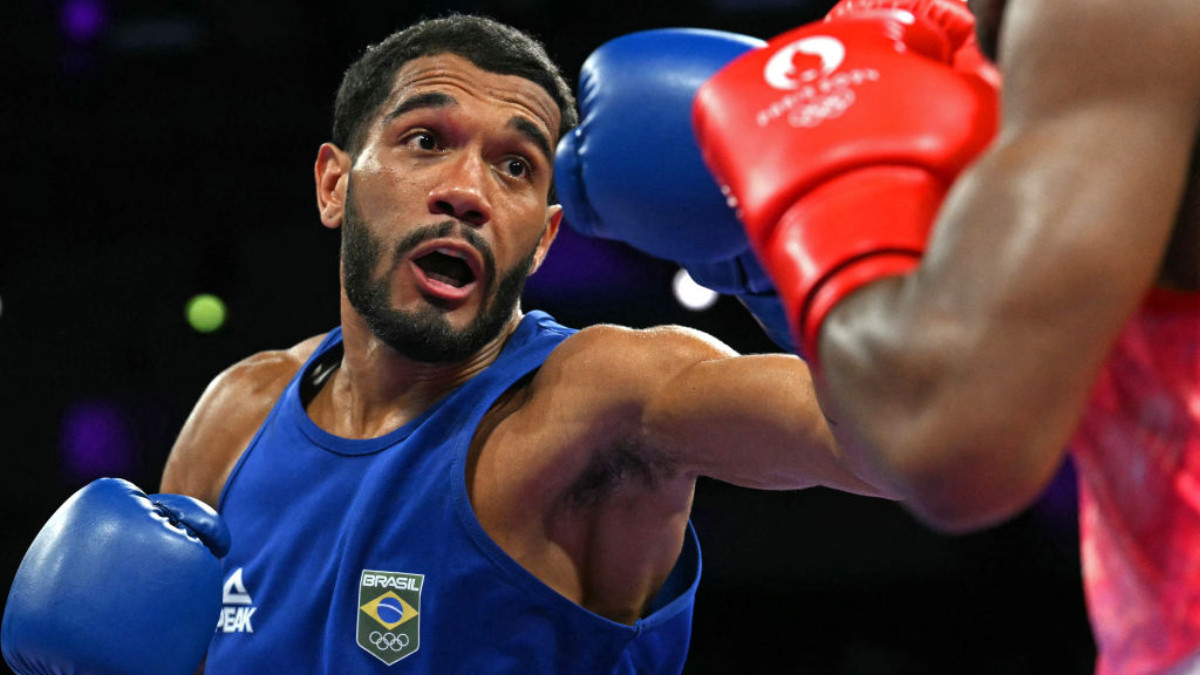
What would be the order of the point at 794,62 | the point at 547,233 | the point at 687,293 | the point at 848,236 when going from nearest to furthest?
the point at 848,236 < the point at 794,62 < the point at 547,233 < the point at 687,293

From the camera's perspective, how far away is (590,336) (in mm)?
2000

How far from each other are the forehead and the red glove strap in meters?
1.39

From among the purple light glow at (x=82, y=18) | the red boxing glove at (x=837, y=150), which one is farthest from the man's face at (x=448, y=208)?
the purple light glow at (x=82, y=18)

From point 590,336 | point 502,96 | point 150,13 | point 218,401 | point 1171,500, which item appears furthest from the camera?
point 150,13

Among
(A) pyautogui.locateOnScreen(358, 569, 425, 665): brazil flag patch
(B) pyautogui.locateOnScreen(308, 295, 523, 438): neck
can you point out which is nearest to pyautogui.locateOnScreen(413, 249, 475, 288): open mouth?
(B) pyautogui.locateOnScreen(308, 295, 523, 438): neck

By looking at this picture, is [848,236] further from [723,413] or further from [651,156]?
[723,413]

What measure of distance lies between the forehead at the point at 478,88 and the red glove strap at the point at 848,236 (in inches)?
54.6

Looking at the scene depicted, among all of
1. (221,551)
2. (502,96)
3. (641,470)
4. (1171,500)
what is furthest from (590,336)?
(1171,500)

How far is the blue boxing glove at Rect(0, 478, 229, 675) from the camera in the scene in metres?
1.82

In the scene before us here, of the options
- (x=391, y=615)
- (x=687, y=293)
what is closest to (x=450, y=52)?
(x=391, y=615)

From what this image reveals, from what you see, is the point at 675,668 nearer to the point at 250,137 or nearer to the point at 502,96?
the point at 502,96

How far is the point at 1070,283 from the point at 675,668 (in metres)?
1.45

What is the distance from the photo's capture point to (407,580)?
1898mm

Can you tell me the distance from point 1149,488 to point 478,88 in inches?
62.0
